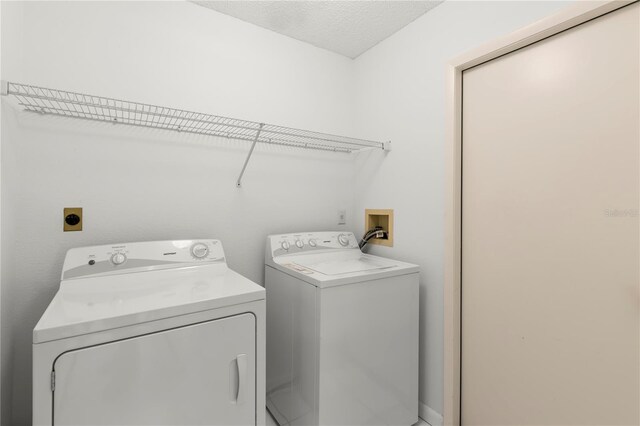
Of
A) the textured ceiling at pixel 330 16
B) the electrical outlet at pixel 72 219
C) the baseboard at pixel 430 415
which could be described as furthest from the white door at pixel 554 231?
the electrical outlet at pixel 72 219

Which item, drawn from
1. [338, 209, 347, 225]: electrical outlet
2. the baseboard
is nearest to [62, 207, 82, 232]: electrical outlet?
[338, 209, 347, 225]: electrical outlet

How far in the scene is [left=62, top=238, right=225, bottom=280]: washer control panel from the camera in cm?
134

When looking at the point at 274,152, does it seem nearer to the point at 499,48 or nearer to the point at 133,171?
the point at 133,171

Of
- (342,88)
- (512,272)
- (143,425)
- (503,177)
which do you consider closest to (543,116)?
(503,177)

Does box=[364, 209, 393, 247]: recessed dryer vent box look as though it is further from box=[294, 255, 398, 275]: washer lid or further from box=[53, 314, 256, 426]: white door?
box=[53, 314, 256, 426]: white door

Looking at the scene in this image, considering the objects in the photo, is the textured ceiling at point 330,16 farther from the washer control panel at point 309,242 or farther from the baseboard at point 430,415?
the baseboard at point 430,415

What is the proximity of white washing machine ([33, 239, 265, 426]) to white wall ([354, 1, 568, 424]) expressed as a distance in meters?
1.07

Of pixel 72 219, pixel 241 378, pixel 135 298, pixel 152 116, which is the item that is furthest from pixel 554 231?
pixel 72 219

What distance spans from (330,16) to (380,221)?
1401mm

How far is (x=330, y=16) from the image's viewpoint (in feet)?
6.16

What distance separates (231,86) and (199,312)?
1.42 metres

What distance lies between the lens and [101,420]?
3.05ft

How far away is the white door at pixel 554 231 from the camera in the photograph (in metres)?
1.13

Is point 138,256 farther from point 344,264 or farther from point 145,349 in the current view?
point 344,264
